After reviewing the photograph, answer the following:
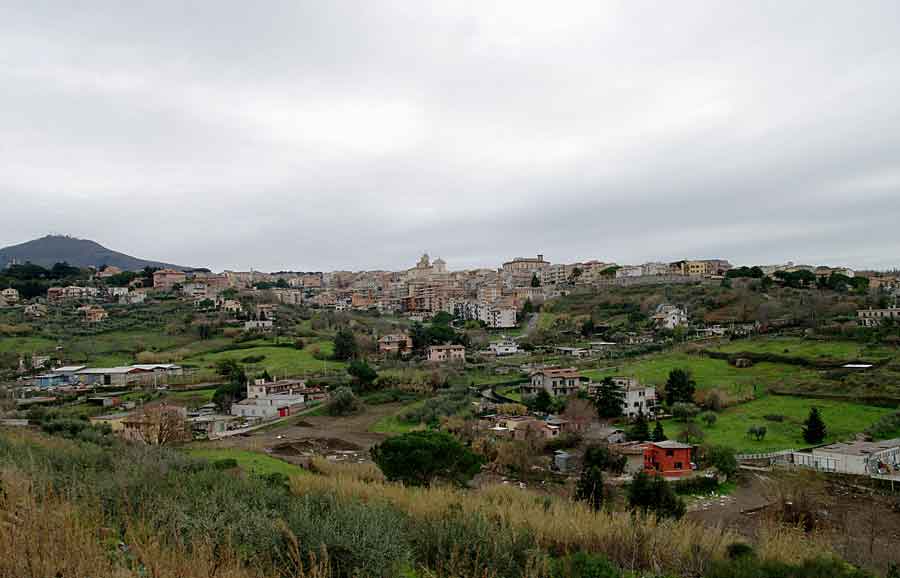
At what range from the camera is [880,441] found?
19172 mm

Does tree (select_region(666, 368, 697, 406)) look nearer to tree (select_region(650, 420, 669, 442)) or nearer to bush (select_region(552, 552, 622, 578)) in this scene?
tree (select_region(650, 420, 669, 442))

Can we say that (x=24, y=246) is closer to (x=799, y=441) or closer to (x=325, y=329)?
(x=325, y=329)

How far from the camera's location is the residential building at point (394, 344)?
4474 centimetres

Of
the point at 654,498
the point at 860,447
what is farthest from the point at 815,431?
the point at 654,498

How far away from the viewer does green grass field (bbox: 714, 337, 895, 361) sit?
97.6 ft

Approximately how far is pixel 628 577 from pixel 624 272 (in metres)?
A: 74.0

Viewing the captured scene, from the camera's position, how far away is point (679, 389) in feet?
86.5

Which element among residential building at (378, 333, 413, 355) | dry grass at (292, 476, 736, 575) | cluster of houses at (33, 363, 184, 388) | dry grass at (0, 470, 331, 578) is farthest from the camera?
residential building at (378, 333, 413, 355)

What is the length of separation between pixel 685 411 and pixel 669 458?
692 centimetres

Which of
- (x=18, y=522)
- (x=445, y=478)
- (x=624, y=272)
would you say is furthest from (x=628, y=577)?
(x=624, y=272)

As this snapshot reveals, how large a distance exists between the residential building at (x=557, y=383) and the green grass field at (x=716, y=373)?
6.53 feet

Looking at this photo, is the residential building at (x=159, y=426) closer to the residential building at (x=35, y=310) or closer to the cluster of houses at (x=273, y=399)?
the cluster of houses at (x=273, y=399)

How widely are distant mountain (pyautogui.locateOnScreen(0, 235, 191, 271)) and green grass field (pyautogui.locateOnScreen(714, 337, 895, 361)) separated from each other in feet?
504

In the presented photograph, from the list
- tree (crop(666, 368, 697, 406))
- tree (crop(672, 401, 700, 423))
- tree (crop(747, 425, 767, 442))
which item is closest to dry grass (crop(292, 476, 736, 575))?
tree (crop(747, 425, 767, 442))
